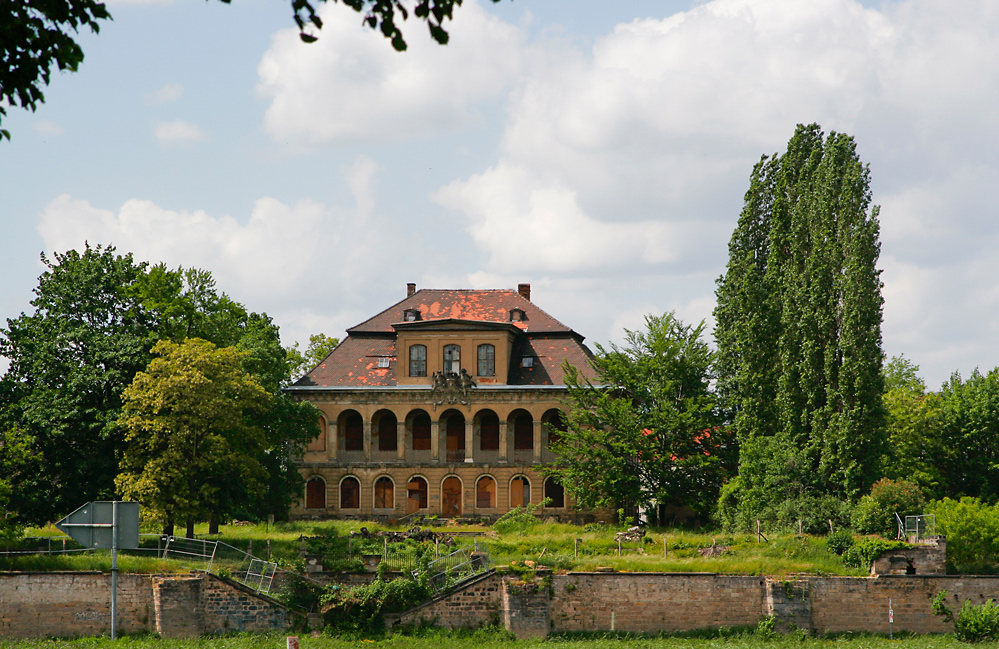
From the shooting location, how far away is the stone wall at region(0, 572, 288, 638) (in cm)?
3155

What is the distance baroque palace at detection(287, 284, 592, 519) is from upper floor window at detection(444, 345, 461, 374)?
1.9 inches

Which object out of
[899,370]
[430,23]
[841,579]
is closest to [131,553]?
[841,579]

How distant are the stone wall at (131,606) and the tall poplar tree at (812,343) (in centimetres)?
1935

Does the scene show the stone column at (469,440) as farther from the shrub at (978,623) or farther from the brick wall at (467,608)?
the shrub at (978,623)

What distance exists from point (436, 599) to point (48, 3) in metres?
25.0

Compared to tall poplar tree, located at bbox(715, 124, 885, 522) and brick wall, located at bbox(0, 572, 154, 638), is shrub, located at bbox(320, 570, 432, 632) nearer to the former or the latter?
brick wall, located at bbox(0, 572, 154, 638)

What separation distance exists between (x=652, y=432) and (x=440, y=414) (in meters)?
12.5

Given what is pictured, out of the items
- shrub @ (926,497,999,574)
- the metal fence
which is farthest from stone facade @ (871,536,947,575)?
the metal fence

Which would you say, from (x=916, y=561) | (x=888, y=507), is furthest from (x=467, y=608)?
(x=888, y=507)

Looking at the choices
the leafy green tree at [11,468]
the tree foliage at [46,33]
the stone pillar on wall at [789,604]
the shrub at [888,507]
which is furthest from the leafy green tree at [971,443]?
the tree foliage at [46,33]

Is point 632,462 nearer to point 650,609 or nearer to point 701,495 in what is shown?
point 701,495

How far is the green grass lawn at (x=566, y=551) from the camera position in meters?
33.8

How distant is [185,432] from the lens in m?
38.0

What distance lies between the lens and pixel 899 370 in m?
84.5
